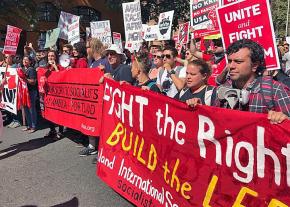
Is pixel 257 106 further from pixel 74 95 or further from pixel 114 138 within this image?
pixel 74 95

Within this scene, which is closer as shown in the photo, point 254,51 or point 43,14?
point 254,51

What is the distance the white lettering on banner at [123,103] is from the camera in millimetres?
4164

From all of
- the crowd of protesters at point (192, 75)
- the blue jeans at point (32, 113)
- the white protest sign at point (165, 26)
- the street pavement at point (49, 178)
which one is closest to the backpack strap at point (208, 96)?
the crowd of protesters at point (192, 75)

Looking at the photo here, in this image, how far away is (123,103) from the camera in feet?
14.8

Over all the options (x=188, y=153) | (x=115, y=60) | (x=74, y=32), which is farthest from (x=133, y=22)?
(x=188, y=153)

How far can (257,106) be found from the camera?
3.09m

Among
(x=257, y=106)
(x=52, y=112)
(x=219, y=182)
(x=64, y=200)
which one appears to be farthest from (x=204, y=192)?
(x=52, y=112)

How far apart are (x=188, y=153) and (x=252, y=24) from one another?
4.94 feet

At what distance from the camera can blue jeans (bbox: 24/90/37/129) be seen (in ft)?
27.3

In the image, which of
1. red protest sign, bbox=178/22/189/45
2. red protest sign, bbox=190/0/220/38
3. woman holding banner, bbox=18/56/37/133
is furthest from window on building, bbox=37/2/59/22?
red protest sign, bbox=190/0/220/38

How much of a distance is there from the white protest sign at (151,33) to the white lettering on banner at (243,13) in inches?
303

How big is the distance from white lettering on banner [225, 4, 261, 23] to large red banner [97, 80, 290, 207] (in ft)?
3.87

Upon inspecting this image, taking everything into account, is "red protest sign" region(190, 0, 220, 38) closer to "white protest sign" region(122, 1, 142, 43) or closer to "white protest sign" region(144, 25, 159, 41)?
"white protest sign" region(122, 1, 142, 43)

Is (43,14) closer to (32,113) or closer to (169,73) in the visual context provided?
(32,113)
